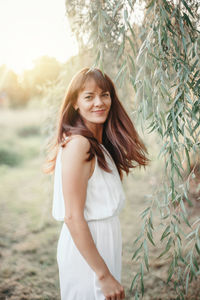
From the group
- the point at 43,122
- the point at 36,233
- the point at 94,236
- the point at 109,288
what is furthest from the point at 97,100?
the point at 36,233

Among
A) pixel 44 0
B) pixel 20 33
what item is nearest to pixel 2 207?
pixel 20 33

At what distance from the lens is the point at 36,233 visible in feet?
13.3

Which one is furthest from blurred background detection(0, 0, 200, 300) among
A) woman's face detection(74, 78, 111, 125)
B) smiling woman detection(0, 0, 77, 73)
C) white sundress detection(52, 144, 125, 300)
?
white sundress detection(52, 144, 125, 300)

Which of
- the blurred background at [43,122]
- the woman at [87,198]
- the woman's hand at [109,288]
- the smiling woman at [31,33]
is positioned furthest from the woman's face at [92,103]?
the smiling woman at [31,33]

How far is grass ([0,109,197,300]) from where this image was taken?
8.77 ft

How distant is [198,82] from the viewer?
120 centimetres

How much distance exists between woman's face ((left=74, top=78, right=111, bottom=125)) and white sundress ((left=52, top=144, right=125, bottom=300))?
25cm

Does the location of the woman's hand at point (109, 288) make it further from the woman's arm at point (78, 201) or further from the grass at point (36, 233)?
the grass at point (36, 233)

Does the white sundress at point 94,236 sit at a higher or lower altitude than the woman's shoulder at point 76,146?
lower

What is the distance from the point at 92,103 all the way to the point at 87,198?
0.47 metres

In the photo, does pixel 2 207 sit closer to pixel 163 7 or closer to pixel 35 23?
pixel 35 23

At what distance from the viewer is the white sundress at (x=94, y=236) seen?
4.10ft

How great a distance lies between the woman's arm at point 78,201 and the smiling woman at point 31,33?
1.32 metres

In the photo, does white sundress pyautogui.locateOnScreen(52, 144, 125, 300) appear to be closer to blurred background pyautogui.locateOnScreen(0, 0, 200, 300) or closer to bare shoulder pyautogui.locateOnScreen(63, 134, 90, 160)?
bare shoulder pyautogui.locateOnScreen(63, 134, 90, 160)
